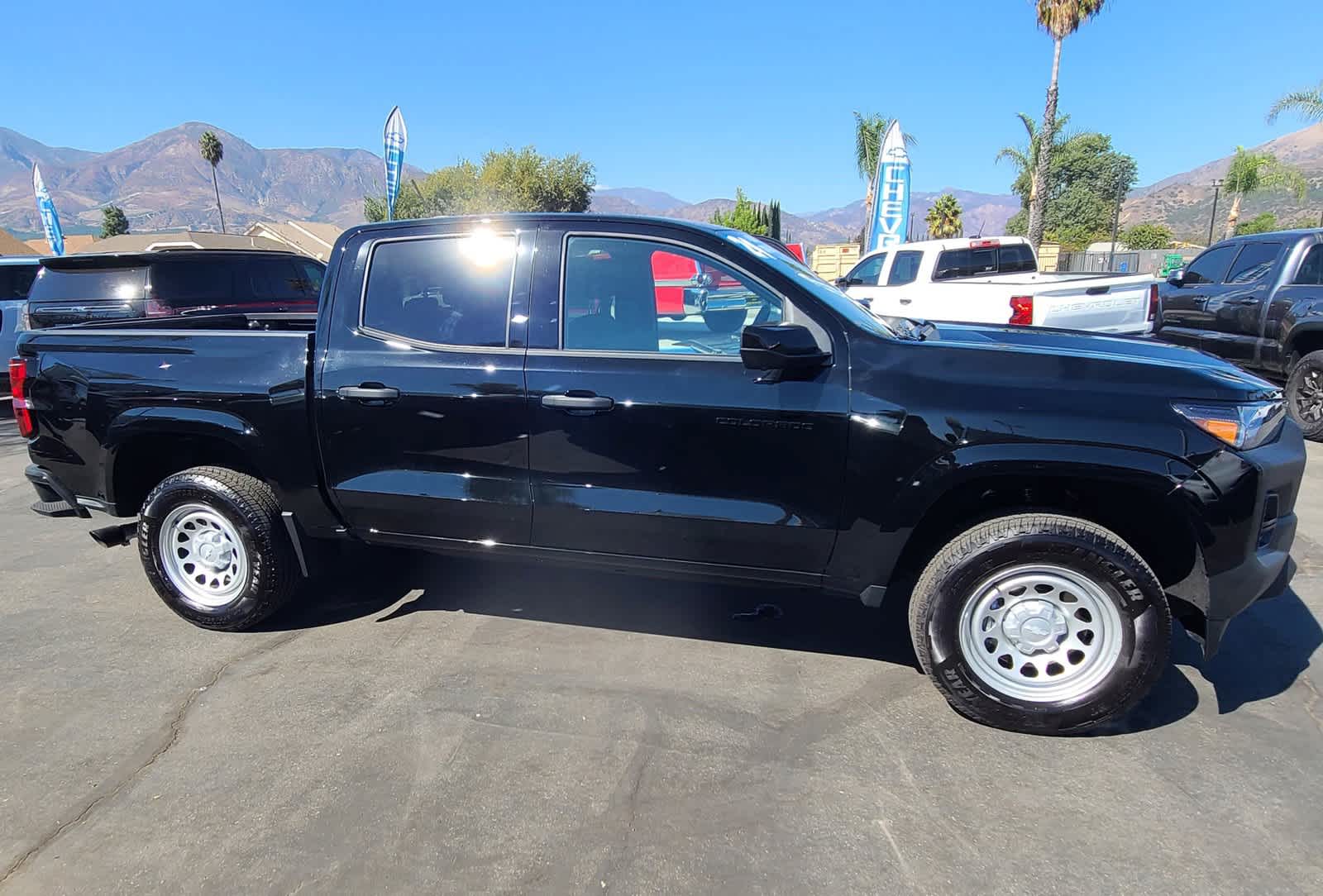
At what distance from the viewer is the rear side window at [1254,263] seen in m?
7.63

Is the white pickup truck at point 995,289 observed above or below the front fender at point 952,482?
above

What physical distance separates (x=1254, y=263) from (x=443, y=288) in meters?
8.30

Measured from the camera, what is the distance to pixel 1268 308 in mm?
7473

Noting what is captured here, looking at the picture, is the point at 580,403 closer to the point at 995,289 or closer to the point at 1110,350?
the point at 1110,350

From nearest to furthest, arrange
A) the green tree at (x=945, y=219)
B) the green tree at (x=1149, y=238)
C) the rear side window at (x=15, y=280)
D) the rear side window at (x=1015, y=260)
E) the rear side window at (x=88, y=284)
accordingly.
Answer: the rear side window at (x=88, y=284)
the rear side window at (x=15, y=280)
the rear side window at (x=1015, y=260)
the green tree at (x=945, y=219)
the green tree at (x=1149, y=238)

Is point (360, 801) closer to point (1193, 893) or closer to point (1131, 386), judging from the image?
point (1193, 893)

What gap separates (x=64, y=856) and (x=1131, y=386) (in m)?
3.79

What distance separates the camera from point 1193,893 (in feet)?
7.15

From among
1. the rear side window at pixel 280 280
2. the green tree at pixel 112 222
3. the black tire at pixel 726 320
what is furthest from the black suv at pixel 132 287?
the green tree at pixel 112 222

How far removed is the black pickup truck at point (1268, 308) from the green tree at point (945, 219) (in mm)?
44379

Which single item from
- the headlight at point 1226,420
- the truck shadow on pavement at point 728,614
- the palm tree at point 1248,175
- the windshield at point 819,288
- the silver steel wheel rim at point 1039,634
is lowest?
the truck shadow on pavement at point 728,614

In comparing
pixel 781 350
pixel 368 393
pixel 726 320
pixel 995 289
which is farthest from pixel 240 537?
pixel 995 289

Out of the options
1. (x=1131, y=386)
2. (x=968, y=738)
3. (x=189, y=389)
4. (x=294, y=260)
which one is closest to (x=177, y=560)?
(x=189, y=389)

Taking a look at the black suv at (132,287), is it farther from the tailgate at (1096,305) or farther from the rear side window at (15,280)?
the tailgate at (1096,305)
